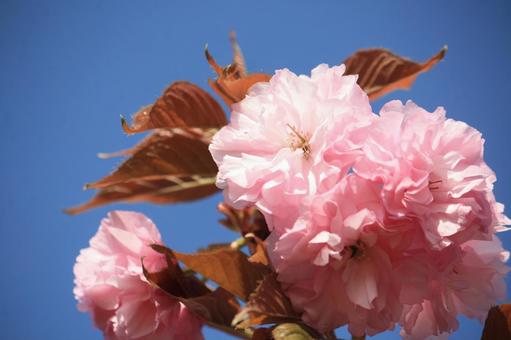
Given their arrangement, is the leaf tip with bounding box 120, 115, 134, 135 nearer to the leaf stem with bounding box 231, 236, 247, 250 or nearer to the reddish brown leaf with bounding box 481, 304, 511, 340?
the leaf stem with bounding box 231, 236, 247, 250

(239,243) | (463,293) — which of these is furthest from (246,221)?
(463,293)

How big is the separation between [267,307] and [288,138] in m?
0.15

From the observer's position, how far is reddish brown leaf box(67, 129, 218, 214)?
53 centimetres

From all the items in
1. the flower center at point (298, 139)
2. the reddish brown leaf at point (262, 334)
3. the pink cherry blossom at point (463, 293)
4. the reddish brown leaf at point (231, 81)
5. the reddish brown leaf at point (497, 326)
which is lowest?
the reddish brown leaf at point (497, 326)

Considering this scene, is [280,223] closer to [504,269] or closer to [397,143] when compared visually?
[397,143]

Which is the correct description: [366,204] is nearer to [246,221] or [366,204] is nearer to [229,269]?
[229,269]

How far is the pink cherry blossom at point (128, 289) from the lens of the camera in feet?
1.72

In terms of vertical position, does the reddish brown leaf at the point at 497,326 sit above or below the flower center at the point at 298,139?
below

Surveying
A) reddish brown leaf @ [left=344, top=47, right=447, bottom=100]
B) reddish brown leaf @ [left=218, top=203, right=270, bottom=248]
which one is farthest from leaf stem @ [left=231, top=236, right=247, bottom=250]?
reddish brown leaf @ [left=344, top=47, right=447, bottom=100]

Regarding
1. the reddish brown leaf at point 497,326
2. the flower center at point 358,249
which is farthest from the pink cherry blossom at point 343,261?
the reddish brown leaf at point 497,326

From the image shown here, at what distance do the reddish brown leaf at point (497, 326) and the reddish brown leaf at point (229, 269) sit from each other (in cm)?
23

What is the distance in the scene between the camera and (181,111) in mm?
562

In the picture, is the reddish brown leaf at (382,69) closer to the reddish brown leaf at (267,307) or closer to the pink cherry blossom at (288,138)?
the pink cherry blossom at (288,138)

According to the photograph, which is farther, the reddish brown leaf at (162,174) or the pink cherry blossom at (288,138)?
the reddish brown leaf at (162,174)
